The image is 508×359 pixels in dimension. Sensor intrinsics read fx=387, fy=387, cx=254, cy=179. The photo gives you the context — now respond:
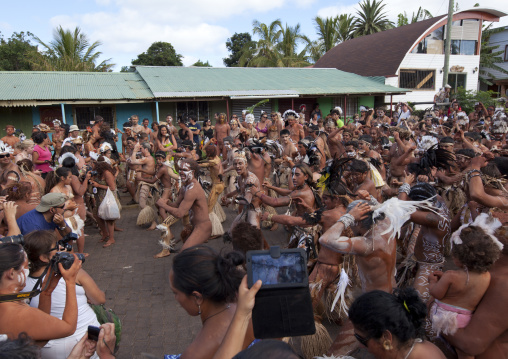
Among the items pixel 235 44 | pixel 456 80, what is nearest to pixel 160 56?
pixel 235 44

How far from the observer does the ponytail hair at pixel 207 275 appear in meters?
2.09

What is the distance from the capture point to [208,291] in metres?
2.09

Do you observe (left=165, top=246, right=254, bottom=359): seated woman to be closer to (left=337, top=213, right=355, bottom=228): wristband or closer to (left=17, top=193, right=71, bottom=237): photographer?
(left=337, top=213, right=355, bottom=228): wristband

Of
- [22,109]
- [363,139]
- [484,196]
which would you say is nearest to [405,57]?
[363,139]

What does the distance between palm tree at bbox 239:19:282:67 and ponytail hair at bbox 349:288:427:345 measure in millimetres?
27919

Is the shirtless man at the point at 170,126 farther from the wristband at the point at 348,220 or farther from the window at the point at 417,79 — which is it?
the window at the point at 417,79

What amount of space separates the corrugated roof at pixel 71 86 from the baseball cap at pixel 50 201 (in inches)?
445

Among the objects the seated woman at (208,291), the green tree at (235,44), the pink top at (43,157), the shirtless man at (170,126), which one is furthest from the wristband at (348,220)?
the green tree at (235,44)

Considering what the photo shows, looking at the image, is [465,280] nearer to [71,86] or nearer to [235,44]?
[71,86]

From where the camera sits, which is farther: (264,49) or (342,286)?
(264,49)

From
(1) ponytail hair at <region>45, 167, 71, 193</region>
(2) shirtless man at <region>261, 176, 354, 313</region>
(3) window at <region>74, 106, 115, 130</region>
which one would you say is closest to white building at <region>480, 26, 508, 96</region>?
(3) window at <region>74, 106, 115, 130</region>

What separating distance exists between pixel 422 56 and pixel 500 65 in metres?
13.3

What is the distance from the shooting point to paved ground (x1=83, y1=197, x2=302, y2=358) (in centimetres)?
416

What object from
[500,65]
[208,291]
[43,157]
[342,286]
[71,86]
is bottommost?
[342,286]
